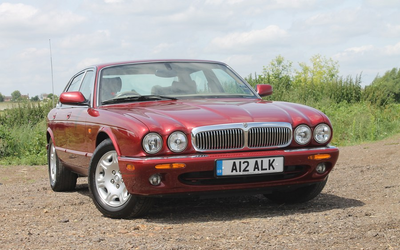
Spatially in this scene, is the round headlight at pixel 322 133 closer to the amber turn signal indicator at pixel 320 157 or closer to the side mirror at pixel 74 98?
the amber turn signal indicator at pixel 320 157

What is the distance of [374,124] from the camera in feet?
60.6

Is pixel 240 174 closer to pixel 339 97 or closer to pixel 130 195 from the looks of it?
pixel 130 195

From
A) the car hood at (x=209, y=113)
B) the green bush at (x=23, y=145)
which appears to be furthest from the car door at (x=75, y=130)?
the green bush at (x=23, y=145)

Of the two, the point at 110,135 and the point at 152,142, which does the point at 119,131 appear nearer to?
the point at 110,135

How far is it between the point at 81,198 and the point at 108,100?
4.68ft

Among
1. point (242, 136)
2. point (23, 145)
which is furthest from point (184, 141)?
point (23, 145)

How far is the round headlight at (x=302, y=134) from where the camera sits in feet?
18.0

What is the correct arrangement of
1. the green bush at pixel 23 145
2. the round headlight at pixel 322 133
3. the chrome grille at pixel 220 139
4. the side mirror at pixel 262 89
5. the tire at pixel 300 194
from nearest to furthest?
the chrome grille at pixel 220 139 < the round headlight at pixel 322 133 < the tire at pixel 300 194 < the side mirror at pixel 262 89 < the green bush at pixel 23 145

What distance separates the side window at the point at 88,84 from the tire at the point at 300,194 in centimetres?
233

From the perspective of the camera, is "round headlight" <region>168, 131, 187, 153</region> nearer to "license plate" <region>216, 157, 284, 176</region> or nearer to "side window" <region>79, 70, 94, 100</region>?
"license plate" <region>216, 157, 284, 176</region>

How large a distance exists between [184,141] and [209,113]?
0.42m

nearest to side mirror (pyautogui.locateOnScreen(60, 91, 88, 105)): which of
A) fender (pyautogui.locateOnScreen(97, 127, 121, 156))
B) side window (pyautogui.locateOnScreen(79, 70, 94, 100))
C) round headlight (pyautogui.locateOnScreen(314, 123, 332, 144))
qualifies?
side window (pyautogui.locateOnScreen(79, 70, 94, 100))

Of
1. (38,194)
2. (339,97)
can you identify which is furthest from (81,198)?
(339,97)

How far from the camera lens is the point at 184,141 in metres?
5.07
